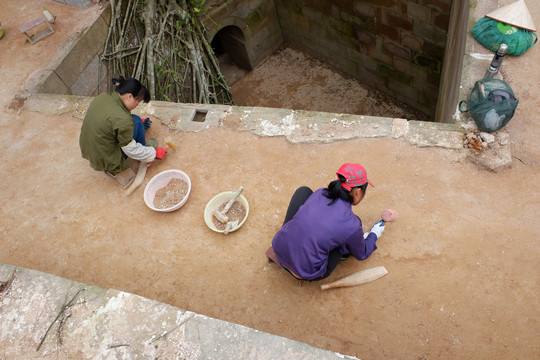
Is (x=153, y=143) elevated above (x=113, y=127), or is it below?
below

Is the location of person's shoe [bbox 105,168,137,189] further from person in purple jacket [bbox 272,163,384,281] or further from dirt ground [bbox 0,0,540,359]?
person in purple jacket [bbox 272,163,384,281]

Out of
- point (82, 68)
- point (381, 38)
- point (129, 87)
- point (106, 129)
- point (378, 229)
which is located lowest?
point (381, 38)

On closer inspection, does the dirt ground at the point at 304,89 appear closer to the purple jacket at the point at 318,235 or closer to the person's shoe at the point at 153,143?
the person's shoe at the point at 153,143

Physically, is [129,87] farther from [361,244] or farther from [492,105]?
[492,105]

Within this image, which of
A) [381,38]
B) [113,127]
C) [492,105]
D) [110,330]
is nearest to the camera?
[110,330]

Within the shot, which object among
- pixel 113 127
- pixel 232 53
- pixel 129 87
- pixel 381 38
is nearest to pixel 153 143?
pixel 113 127

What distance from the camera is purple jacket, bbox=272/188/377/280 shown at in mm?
2234

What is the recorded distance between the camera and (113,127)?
3.04 m

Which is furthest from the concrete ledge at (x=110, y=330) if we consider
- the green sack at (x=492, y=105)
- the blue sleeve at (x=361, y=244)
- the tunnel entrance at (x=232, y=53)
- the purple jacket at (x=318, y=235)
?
the tunnel entrance at (x=232, y=53)

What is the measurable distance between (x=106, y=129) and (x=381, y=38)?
534 cm

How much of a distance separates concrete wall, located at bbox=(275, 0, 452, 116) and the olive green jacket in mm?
4784

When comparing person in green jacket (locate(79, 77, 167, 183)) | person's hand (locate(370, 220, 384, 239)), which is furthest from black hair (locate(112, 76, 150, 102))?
person's hand (locate(370, 220, 384, 239))

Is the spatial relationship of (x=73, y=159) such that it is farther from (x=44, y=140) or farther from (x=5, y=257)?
(x=5, y=257)

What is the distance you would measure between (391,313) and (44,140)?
422 cm
